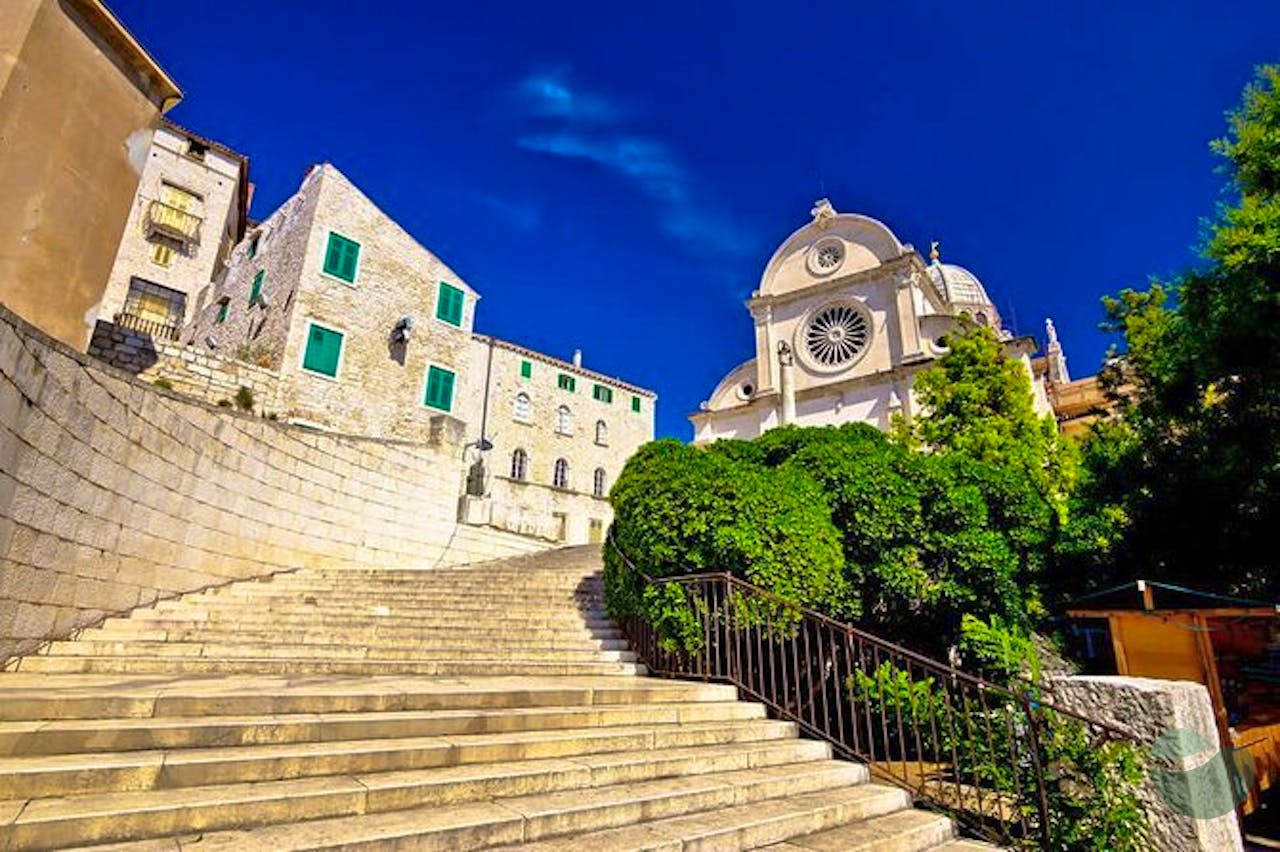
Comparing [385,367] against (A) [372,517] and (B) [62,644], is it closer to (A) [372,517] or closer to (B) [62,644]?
(A) [372,517]

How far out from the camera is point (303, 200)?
59.9 ft

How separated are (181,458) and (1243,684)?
49.2ft

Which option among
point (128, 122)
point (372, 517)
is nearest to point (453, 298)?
point (372, 517)

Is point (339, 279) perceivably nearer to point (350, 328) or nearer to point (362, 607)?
point (350, 328)

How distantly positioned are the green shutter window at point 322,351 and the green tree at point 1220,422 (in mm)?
17661

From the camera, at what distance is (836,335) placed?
2812 cm

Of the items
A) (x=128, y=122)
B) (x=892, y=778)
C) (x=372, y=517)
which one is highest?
(x=128, y=122)

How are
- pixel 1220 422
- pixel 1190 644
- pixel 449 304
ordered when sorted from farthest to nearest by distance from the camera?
pixel 449 304 → pixel 1220 422 → pixel 1190 644

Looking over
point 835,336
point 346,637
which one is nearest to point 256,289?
point 346,637

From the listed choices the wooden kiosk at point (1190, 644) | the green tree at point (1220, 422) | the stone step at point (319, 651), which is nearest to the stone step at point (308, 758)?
the stone step at point (319, 651)

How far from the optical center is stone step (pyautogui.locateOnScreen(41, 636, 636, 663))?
5.55 meters

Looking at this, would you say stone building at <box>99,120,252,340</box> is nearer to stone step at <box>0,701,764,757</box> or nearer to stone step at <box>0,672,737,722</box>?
stone step at <box>0,672,737,722</box>

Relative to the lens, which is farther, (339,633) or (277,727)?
(339,633)

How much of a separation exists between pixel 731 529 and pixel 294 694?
14.4ft
